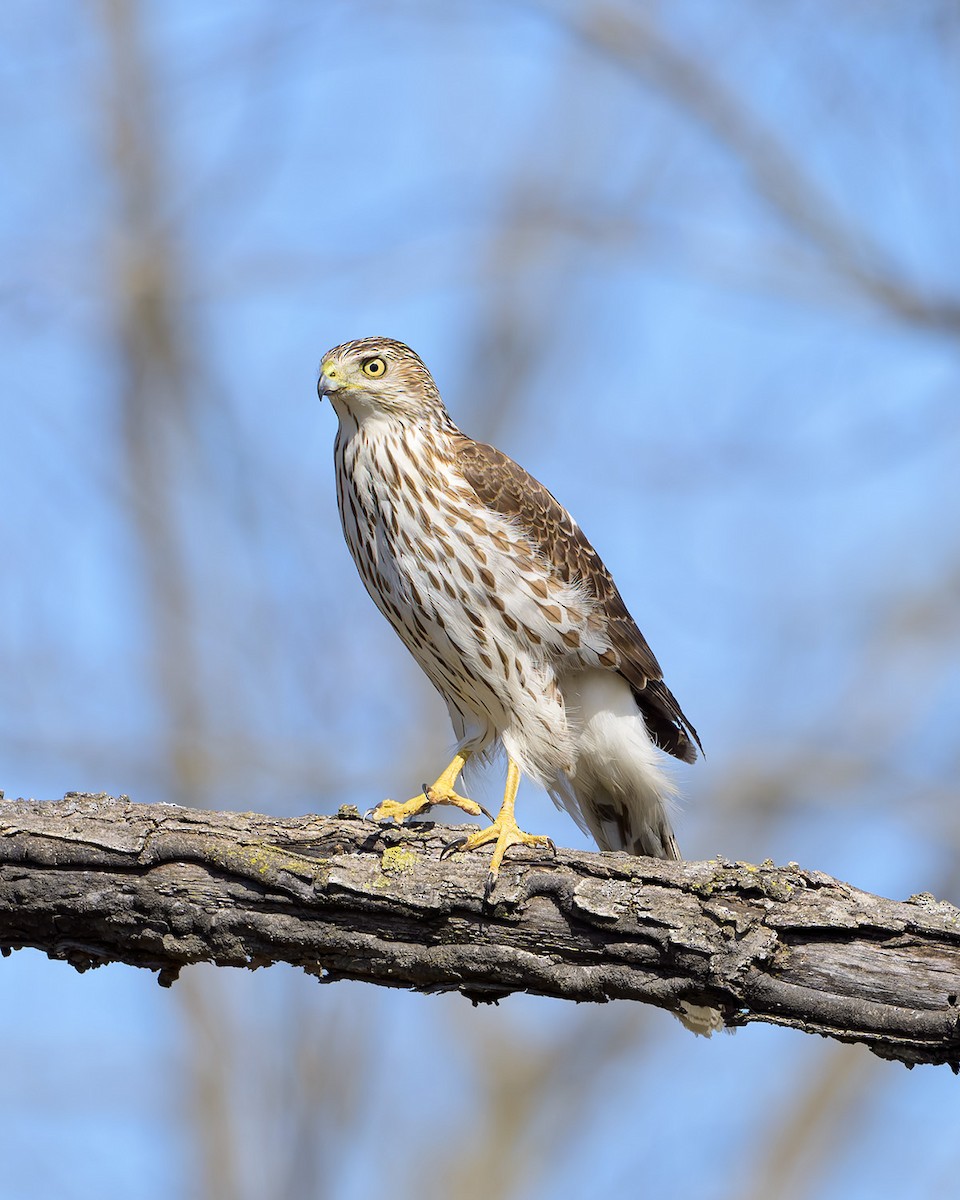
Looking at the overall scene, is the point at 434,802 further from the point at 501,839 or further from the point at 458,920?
the point at 458,920

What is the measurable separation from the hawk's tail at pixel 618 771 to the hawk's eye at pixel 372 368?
4.93 ft

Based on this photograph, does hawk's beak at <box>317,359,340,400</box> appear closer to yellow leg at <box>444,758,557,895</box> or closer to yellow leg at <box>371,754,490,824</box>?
yellow leg at <box>371,754,490,824</box>

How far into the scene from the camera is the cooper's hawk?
18.0 feet

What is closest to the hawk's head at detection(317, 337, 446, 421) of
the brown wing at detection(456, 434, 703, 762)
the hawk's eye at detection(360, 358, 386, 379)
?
the hawk's eye at detection(360, 358, 386, 379)

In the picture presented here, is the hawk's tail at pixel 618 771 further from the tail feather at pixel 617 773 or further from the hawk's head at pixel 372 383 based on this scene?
the hawk's head at pixel 372 383

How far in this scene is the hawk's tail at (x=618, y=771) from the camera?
5.85 meters

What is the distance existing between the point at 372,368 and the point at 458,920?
258 centimetres

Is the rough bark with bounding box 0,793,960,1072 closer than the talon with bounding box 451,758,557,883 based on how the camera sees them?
Yes

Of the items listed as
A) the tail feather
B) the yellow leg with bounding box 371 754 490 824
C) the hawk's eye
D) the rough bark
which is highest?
the hawk's eye

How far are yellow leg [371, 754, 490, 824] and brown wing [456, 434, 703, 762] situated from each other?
2.72ft

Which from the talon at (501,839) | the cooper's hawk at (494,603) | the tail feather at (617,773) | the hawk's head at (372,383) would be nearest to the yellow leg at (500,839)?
the talon at (501,839)

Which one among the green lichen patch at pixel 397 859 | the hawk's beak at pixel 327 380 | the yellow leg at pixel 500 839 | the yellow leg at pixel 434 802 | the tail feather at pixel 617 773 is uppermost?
the hawk's beak at pixel 327 380

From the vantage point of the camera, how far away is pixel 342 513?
5812 millimetres

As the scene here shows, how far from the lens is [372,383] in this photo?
229 inches
